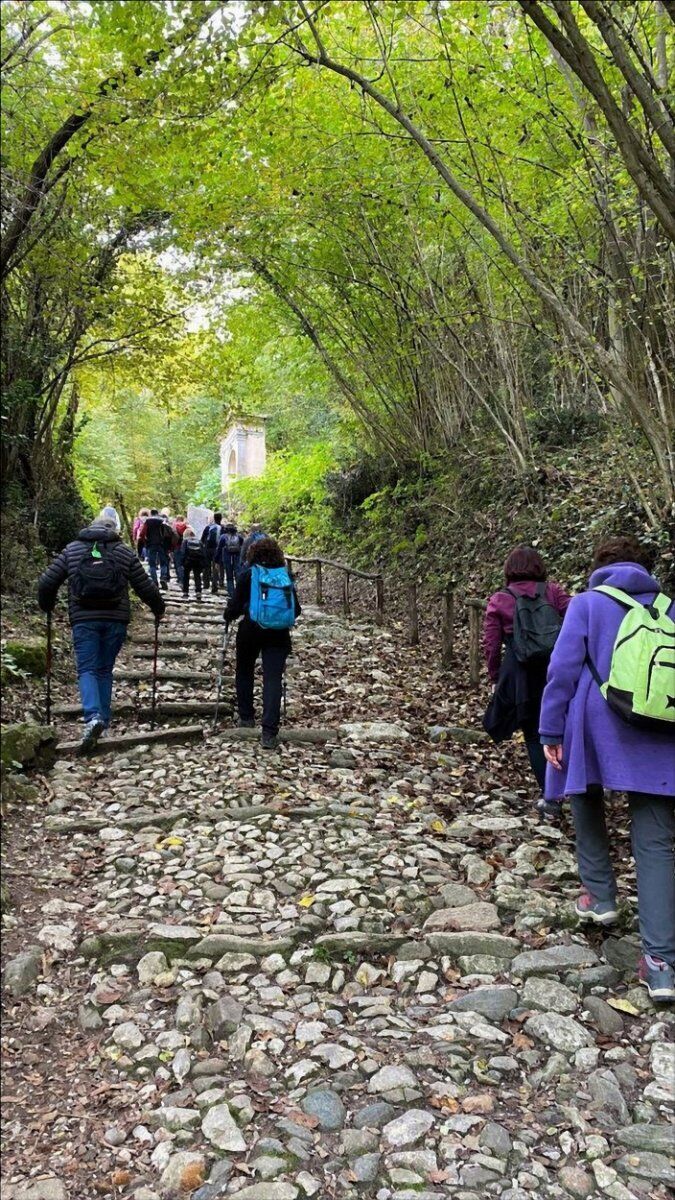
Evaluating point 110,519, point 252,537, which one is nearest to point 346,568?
point 252,537

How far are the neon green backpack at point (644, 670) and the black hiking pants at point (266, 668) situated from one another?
142 inches

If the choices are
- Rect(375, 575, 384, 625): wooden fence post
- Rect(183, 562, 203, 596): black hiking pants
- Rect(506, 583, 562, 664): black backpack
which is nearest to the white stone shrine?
Rect(183, 562, 203, 596): black hiking pants

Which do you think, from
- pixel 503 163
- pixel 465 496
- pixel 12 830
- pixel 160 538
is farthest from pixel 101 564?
pixel 160 538

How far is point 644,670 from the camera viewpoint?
302 centimetres

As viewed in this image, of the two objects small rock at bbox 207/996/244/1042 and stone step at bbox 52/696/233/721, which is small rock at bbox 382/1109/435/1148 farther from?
stone step at bbox 52/696/233/721

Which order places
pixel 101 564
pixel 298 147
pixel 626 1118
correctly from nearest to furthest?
pixel 626 1118, pixel 101 564, pixel 298 147

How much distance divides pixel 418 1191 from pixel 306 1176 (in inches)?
13.3

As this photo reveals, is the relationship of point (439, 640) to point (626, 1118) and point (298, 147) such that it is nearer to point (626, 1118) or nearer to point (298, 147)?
point (298, 147)

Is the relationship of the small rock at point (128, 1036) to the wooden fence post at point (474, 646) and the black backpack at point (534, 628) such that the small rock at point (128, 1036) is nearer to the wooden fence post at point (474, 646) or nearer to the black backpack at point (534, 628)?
the black backpack at point (534, 628)

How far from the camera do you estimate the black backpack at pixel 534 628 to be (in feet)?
15.7

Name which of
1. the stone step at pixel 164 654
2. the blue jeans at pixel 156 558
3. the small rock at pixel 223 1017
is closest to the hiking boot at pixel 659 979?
the small rock at pixel 223 1017

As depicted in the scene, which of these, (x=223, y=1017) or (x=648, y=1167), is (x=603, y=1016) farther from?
(x=223, y=1017)

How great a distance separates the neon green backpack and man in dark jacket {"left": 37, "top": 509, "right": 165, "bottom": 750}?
4172 millimetres

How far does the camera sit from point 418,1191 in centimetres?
218
